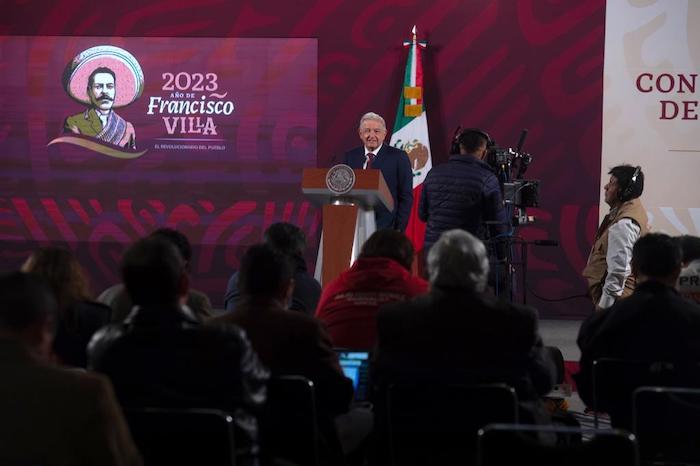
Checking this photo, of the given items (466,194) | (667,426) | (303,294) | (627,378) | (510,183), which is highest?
(510,183)

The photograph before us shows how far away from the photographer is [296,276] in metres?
3.80

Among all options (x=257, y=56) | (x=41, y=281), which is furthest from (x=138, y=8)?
(x=41, y=281)

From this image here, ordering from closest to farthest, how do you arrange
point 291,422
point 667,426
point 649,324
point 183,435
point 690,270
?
1. point 183,435
2. point 291,422
3. point 667,426
4. point 649,324
5. point 690,270

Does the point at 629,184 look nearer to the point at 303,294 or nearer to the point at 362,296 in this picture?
the point at 303,294

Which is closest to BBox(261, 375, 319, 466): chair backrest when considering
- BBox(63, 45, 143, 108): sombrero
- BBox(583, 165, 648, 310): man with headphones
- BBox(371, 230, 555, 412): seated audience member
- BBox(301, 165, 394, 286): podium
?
BBox(371, 230, 555, 412): seated audience member

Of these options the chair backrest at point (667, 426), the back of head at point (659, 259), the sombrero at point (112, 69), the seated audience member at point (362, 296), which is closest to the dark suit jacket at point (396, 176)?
the sombrero at point (112, 69)

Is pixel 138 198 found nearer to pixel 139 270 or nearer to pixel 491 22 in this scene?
pixel 491 22

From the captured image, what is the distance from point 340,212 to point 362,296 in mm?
Result: 1988

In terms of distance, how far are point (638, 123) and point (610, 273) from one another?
136 inches

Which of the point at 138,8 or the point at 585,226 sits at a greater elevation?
the point at 138,8

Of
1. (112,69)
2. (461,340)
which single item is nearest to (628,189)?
(461,340)

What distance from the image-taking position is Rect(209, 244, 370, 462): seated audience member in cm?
267

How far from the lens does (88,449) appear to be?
1777 mm

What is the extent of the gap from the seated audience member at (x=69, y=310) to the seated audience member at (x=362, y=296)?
0.80 m
